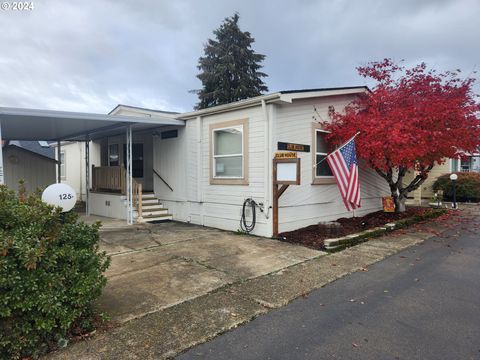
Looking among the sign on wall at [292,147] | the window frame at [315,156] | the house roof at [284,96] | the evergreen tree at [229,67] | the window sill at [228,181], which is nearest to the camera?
the house roof at [284,96]

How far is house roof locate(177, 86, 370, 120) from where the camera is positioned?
22.7 ft

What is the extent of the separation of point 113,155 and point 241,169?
732 cm

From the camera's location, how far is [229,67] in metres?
25.3

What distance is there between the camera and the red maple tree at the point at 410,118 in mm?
7508

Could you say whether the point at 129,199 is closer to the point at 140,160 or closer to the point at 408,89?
the point at 140,160

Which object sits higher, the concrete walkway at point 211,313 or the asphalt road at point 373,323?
the concrete walkway at point 211,313

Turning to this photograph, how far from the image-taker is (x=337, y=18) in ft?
36.3

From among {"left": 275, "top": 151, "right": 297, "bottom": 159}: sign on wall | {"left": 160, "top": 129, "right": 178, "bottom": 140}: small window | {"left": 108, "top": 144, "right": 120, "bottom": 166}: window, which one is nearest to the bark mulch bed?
{"left": 275, "top": 151, "right": 297, "bottom": 159}: sign on wall

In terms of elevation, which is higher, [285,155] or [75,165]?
[75,165]

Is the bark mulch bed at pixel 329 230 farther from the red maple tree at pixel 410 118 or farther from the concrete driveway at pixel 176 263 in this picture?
the red maple tree at pixel 410 118

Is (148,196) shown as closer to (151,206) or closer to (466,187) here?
(151,206)

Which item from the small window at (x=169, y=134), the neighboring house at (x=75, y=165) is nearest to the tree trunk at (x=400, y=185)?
the small window at (x=169, y=134)

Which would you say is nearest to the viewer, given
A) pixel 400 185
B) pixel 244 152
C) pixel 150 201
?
pixel 244 152

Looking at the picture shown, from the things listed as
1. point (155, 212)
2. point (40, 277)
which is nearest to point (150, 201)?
point (155, 212)
